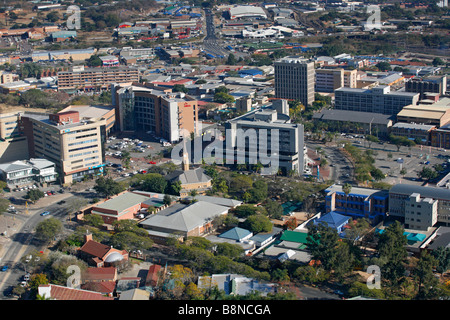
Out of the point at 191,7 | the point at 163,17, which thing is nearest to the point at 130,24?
the point at 163,17

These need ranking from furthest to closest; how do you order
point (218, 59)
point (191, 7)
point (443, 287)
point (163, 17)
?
point (191, 7)
point (163, 17)
point (218, 59)
point (443, 287)

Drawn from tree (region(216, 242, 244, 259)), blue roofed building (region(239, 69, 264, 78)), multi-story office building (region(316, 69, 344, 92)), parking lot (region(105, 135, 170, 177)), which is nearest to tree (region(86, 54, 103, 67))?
blue roofed building (region(239, 69, 264, 78))

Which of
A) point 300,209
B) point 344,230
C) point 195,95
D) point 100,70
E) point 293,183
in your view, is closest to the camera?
point 344,230

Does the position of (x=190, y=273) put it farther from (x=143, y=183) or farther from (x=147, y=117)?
(x=147, y=117)

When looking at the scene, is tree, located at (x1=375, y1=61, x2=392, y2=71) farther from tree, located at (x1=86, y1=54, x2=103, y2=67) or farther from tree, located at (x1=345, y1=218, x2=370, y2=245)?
tree, located at (x1=345, y1=218, x2=370, y2=245)

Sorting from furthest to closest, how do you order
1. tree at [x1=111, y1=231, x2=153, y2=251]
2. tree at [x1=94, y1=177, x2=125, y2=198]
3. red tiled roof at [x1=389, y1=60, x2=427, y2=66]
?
red tiled roof at [x1=389, y1=60, x2=427, y2=66] < tree at [x1=94, y1=177, x2=125, y2=198] < tree at [x1=111, y1=231, x2=153, y2=251]

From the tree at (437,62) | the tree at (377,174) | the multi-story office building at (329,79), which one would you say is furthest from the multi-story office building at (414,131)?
the tree at (437,62)

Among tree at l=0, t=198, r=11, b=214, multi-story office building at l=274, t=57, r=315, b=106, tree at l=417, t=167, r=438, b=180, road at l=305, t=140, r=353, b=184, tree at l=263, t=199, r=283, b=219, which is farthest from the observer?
multi-story office building at l=274, t=57, r=315, b=106

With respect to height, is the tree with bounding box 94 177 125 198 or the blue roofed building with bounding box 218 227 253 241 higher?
the tree with bounding box 94 177 125 198
